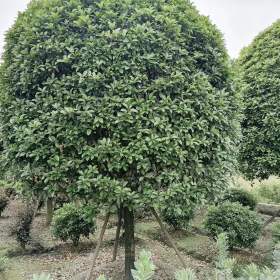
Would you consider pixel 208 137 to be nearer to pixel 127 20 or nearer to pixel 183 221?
pixel 127 20

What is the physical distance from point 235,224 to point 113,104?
4.38 metres

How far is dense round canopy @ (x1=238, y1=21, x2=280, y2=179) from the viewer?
7223mm

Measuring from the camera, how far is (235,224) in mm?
7305

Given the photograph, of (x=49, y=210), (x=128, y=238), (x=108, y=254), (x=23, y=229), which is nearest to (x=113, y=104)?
(x=128, y=238)

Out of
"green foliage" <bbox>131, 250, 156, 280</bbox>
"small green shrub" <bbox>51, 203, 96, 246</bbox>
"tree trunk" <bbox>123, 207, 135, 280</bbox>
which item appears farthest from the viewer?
"small green shrub" <bbox>51, 203, 96, 246</bbox>

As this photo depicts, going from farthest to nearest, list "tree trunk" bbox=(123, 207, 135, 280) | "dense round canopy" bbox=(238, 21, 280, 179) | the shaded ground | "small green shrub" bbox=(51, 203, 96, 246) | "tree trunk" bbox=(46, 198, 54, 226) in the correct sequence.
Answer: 1. "tree trunk" bbox=(46, 198, 54, 226)
2. "small green shrub" bbox=(51, 203, 96, 246)
3. "dense round canopy" bbox=(238, 21, 280, 179)
4. the shaded ground
5. "tree trunk" bbox=(123, 207, 135, 280)

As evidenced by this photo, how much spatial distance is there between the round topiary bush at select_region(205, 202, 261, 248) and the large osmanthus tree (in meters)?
2.85

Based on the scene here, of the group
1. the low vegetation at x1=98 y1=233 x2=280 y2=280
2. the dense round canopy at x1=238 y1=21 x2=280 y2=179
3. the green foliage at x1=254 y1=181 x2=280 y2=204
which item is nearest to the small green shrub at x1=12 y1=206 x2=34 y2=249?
the dense round canopy at x1=238 y1=21 x2=280 y2=179

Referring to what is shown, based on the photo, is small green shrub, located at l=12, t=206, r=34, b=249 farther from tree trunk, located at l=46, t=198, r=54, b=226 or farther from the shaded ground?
tree trunk, located at l=46, t=198, r=54, b=226

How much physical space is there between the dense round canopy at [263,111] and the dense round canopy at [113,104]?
2.81 metres

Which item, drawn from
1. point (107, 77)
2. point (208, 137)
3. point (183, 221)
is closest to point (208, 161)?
point (208, 137)

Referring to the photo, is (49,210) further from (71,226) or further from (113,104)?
(113,104)

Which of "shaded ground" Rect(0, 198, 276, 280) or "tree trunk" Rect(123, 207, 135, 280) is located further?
"shaded ground" Rect(0, 198, 276, 280)

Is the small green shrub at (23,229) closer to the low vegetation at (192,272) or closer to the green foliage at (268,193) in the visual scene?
the low vegetation at (192,272)
